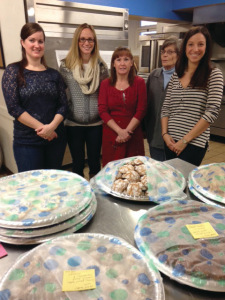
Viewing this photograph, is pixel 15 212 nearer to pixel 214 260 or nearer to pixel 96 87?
pixel 214 260

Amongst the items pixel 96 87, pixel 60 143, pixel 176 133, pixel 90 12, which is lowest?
pixel 60 143

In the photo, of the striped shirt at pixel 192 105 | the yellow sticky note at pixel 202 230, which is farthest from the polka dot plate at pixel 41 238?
the striped shirt at pixel 192 105

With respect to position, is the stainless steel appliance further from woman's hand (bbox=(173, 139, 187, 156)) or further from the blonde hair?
woman's hand (bbox=(173, 139, 187, 156))

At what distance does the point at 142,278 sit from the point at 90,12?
3178 millimetres

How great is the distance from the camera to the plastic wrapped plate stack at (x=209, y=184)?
1.06 metres

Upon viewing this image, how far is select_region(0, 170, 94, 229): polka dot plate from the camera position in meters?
0.84

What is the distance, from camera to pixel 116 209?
1.04m

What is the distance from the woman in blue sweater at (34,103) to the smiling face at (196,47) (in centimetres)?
97

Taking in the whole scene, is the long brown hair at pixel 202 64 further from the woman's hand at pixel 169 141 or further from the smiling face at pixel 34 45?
the smiling face at pixel 34 45

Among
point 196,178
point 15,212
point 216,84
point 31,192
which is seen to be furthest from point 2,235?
point 216,84

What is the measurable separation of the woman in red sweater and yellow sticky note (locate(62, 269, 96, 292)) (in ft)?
4.91

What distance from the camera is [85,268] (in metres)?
0.70

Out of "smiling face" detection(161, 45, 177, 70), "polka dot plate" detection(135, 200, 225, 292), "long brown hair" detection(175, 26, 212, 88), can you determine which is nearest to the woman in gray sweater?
"smiling face" detection(161, 45, 177, 70)

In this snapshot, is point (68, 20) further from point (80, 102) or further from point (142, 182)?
point (142, 182)
